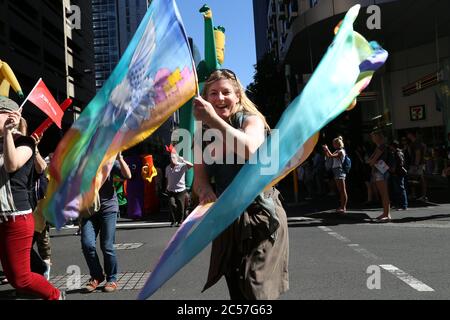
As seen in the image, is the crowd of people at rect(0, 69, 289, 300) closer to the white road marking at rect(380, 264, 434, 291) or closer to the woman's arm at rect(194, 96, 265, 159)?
the woman's arm at rect(194, 96, 265, 159)

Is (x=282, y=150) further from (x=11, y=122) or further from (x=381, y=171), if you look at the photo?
(x=381, y=171)

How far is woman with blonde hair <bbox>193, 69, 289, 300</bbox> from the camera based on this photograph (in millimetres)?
2438

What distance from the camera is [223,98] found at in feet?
8.72

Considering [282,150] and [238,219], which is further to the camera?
[238,219]

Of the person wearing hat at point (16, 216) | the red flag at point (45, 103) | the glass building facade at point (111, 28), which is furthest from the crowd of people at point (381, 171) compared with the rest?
the glass building facade at point (111, 28)

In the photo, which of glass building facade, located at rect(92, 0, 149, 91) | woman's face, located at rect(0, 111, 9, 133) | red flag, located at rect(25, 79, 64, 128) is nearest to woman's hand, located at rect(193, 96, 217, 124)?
woman's face, located at rect(0, 111, 9, 133)

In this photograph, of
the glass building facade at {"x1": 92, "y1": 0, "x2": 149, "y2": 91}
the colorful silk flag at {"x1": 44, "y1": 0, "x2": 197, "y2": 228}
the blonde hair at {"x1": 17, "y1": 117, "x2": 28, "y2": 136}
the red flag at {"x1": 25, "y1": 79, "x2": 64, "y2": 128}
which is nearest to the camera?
the colorful silk flag at {"x1": 44, "y1": 0, "x2": 197, "y2": 228}

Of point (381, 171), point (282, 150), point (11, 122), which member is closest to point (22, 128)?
point (11, 122)

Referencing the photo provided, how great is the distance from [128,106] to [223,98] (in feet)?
1.67

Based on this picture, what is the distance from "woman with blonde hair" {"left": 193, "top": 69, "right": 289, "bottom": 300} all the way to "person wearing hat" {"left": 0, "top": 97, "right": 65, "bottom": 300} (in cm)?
159

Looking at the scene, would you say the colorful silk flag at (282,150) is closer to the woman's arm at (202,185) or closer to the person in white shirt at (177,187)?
the woman's arm at (202,185)

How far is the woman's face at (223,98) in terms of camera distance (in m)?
2.66
